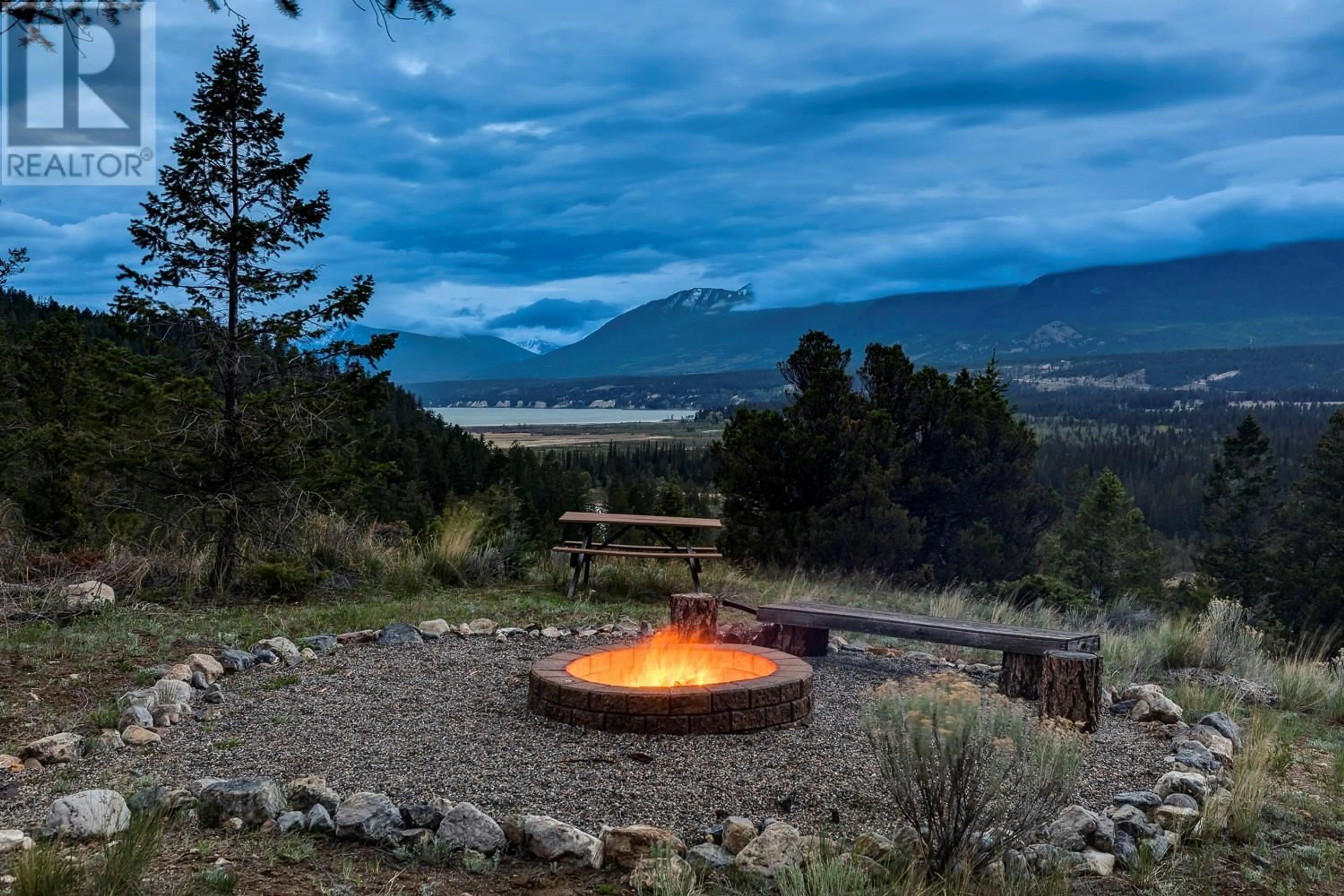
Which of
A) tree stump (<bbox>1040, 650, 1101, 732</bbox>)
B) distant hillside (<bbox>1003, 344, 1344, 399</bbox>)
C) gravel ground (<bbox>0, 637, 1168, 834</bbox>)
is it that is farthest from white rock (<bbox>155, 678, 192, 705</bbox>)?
distant hillside (<bbox>1003, 344, 1344, 399</bbox>)

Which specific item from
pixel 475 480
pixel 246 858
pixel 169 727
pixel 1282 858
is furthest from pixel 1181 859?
pixel 475 480

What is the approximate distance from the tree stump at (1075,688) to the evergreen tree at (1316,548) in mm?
19914

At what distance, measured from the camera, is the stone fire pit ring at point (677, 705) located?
4.84 metres

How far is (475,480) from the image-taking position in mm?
33812

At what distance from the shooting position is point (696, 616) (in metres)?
6.39

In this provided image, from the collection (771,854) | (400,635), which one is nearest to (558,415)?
(400,635)

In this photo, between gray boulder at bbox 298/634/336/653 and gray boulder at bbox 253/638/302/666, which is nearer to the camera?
gray boulder at bbox 253/638/302/666

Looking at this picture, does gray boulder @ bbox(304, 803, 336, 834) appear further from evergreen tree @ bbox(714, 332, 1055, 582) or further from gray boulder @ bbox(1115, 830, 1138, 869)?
evergreen tree @ bbox(714, 332, 1055, 582)

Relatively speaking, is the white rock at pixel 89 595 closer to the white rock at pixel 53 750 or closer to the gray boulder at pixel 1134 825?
the white rock at pixel 53 750

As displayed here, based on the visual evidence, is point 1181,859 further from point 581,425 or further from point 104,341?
point 581,425

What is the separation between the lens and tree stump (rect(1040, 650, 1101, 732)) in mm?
5246

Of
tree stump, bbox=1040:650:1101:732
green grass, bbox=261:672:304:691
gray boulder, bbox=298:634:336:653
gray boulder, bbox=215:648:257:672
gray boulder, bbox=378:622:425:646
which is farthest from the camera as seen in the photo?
gray boulder, bbox=378:622:425:646

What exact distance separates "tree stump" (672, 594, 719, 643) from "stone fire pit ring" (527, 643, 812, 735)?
1.16 metres

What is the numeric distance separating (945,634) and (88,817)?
4683 mm
